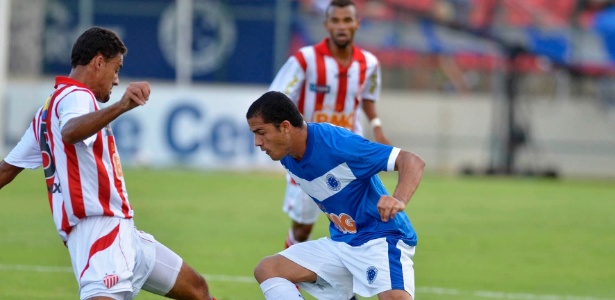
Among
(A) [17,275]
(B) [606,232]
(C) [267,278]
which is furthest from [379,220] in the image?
(B) [606,232]

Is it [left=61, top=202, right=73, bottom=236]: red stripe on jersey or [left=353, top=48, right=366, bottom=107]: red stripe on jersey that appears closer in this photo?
[left=61, top=202, right=73, bottom=236]: red stripe on jersey

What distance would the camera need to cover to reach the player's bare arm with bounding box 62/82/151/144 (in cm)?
620

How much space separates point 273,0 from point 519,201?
16.9 meters

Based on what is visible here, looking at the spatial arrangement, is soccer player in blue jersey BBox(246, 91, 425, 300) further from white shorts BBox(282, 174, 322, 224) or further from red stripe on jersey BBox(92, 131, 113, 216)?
white shorts BBox(282, 174, 322, 224)

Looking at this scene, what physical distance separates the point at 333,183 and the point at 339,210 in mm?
→ 225

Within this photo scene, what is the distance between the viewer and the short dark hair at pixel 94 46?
22.0 feet

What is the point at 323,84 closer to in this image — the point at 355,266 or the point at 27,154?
the point at 355,266

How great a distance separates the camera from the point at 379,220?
7320mm

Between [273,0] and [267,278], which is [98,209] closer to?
[267,278]

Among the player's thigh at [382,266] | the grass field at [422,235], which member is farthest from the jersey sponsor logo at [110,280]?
the grass field at [422,235]

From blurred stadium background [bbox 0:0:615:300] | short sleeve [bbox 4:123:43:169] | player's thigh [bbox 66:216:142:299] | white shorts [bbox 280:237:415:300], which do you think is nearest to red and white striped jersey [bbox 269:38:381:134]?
white shorts [bbox 280:237:415:300]

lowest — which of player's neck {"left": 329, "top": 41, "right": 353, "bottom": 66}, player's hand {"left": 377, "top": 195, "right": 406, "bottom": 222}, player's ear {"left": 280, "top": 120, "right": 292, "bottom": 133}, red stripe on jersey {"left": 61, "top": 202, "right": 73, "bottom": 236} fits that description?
red stripe on jersey {"left": 61, "top": 202, "right": 73, "bottom": 236}

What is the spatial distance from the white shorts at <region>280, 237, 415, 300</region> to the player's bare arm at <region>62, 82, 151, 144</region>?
181cm

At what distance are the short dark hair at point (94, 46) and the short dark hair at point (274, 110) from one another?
88 cm
